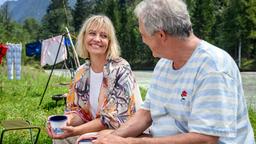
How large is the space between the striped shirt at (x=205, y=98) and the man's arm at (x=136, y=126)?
0.18 meters

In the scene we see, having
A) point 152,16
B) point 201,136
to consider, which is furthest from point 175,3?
point 201,136

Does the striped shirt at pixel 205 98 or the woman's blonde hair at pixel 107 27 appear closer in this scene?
the striped shirt at pixel 205 98

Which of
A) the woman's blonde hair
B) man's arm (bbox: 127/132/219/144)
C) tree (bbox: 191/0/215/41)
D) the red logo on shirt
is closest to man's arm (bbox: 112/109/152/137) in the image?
man's arm (bbox: 127/132/219/144)

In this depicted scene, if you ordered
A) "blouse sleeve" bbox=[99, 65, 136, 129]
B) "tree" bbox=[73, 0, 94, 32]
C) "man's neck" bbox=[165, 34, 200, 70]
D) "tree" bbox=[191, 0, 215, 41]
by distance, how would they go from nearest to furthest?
"man's neck" bbox=[165, 34, 200, 70] < "blouse sleeve" bbox=[99, 65, 136, 129] < "tree" bbox=[191, 0, 215, 41] < "tree" bbox=[73, 0, 94, 32]

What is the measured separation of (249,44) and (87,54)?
45.0 m

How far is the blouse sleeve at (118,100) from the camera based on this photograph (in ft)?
9.90

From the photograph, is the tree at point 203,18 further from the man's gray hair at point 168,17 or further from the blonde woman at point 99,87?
the man's gray hair at point 168,17

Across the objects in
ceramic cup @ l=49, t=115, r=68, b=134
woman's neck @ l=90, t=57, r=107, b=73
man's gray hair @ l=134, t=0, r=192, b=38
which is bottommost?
ceramic cup @ l=49, t=115, r=68, b=134

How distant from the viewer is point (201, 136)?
1.98 meters

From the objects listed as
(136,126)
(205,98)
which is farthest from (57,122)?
(205,98)

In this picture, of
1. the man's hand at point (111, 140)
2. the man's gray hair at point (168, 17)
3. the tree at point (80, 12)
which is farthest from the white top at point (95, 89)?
the tree at point (80, 12)

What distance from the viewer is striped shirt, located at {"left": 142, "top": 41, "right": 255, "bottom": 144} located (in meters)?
1.96

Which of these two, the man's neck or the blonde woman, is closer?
the man's neck

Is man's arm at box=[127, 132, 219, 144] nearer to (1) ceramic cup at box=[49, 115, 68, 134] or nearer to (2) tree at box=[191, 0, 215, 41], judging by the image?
(1) ceramic cup at box=[49, 115, 68, 134]
